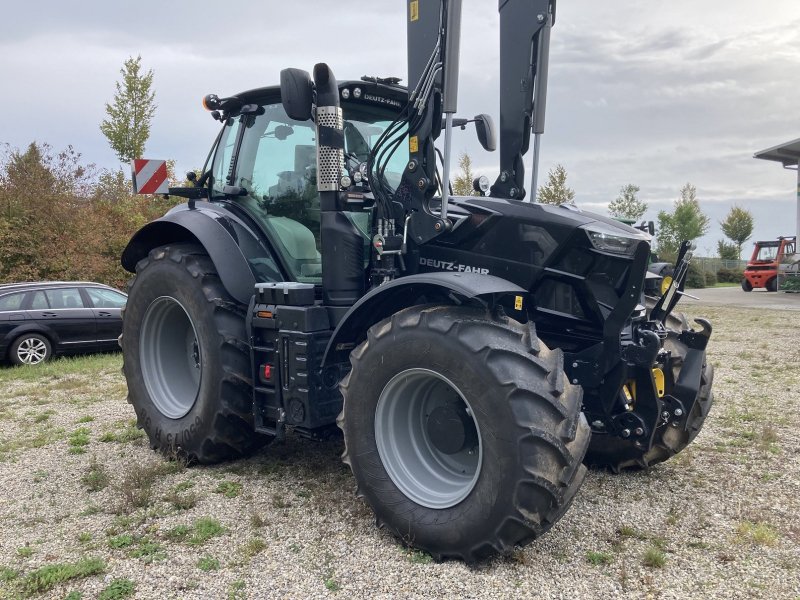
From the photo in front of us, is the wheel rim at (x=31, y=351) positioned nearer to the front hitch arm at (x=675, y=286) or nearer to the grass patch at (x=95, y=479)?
the grass patch at (x=95, y=479)

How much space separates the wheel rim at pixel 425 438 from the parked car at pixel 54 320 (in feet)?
32.3

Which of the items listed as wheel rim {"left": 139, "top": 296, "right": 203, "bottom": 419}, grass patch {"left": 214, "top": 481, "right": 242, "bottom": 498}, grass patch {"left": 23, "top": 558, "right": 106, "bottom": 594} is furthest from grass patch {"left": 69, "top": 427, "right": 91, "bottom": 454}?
grass patch {"left": 23, "top": 558, "right": 106, "bottom": 594}

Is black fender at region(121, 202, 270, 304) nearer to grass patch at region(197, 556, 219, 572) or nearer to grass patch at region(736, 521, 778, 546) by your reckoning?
grass patch at region(197, 556, 219, 572)

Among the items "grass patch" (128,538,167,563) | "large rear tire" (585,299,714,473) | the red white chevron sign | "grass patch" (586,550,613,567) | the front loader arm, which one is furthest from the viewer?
the red white chevron sign

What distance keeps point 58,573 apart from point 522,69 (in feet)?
13.2

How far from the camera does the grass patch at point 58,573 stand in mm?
3283

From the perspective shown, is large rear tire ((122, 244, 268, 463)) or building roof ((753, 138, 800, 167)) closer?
large rear tire ((122, 244, 268, 463))

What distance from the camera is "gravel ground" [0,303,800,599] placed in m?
3.24

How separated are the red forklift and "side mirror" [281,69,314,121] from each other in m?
30.7

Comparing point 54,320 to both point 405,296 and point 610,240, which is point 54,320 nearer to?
point 405,296

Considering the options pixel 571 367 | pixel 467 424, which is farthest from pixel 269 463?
pixel 571 367

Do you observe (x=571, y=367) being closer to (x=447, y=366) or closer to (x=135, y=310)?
(x=447, y=366)

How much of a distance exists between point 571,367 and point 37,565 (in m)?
3.14

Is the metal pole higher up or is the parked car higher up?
the metal pole
